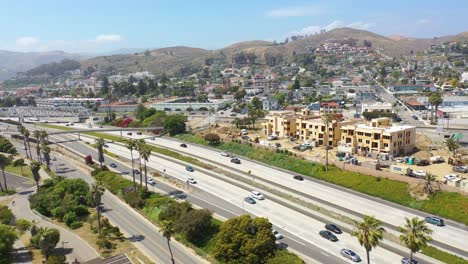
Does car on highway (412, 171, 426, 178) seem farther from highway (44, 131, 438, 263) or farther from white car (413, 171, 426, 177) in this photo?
highway (44, 131, 438, 263)

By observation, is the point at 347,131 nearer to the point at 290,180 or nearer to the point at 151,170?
the point at 290,180

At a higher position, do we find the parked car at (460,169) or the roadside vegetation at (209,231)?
the parked car at (460,169)

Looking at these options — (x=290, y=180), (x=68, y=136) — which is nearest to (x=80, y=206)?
(x=290, y=180)

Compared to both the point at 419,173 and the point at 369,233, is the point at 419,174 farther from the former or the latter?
the point at 369,233

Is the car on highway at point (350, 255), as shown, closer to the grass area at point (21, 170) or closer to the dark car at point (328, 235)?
the dark car at point (328, 235)

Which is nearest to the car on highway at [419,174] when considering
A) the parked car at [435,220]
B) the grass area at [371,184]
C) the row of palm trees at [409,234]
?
the grass area at [371,184]

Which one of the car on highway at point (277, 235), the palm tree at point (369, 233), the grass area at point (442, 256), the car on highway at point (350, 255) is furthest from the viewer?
the car on highway at point (277, 235)

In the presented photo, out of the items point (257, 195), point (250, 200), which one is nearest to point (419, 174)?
point (257, 195)
